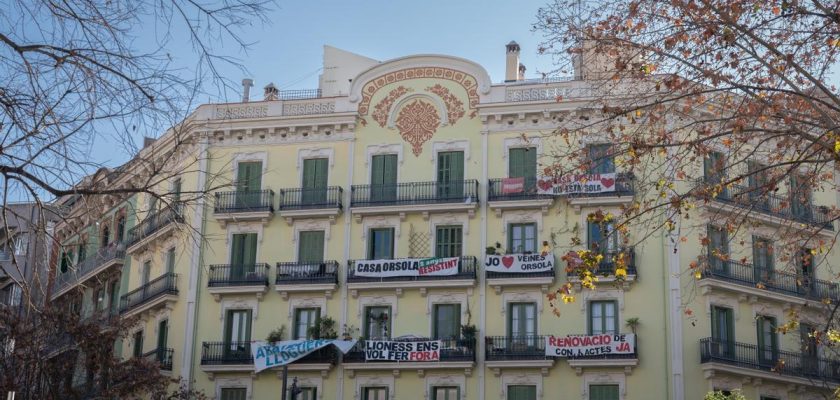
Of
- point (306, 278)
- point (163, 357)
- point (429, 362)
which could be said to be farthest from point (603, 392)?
point (163, 357)

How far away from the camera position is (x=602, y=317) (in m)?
42.2

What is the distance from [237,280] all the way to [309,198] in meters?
3.89

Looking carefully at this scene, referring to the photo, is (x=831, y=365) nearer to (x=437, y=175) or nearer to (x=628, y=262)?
(x=628, y=262)

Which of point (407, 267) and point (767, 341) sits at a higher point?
point (407, 267)

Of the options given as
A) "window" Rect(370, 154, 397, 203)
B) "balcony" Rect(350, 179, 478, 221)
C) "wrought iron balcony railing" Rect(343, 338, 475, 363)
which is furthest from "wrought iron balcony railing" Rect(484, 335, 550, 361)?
"window" Rect(370, 154, 397, 203)

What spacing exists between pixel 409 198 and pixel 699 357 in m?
11.3

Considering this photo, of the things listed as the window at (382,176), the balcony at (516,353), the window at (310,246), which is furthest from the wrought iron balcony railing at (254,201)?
the balcony at (516,353)

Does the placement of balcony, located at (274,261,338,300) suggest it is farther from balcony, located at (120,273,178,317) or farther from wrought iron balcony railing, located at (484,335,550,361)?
wrought iron balcony railing, located at (484,335,550,361)

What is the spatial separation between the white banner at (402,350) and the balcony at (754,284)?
9077 mm

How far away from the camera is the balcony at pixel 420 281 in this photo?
43.0 m

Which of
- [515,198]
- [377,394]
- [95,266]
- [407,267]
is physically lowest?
[377,394]

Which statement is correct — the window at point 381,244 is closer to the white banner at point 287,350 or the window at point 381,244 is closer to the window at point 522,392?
the white banner at point 287,350

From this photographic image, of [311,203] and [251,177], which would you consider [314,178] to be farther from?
[251,177]

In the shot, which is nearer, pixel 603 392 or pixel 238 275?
pixel 603 392
